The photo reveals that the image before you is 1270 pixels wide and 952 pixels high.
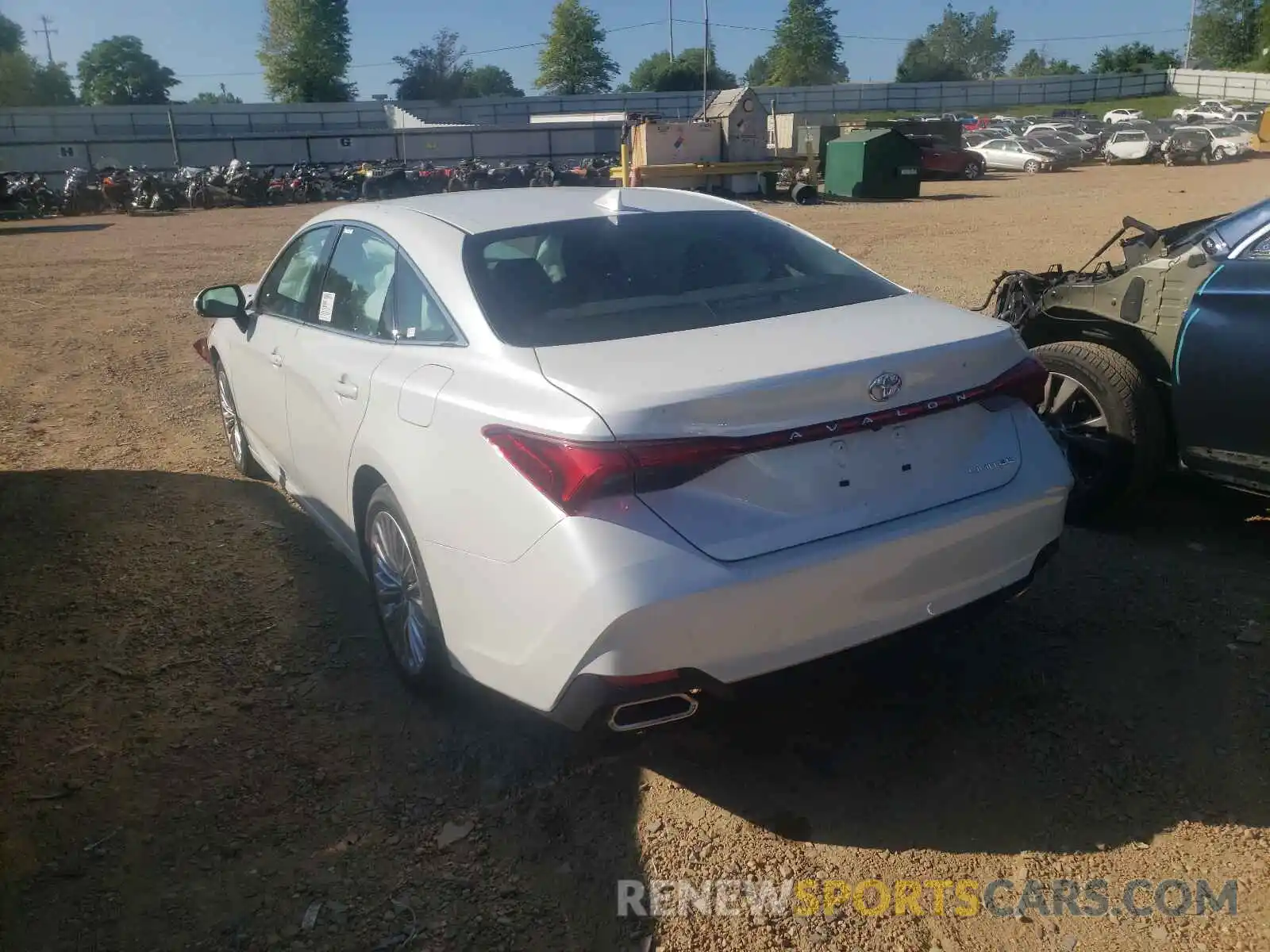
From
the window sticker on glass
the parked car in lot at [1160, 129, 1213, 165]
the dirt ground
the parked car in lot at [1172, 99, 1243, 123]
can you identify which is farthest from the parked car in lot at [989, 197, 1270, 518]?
the parked car in lot at [1172, 99, 1243, 123]

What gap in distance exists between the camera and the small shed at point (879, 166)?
2803 centimetres

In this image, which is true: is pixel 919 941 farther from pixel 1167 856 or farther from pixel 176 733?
pixel 176 733

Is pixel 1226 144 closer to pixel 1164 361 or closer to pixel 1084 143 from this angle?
pixel 1084 143

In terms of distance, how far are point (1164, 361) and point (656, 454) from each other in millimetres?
2918

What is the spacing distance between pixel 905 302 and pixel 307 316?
2.33 metres

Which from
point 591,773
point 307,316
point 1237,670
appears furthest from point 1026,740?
point 307,316

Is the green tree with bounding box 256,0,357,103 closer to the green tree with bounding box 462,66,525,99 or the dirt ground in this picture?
the green tree with bounding box 462,66,525,99

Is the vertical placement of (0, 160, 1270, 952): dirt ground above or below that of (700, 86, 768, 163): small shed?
below

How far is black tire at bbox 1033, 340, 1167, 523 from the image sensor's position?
4.25 metres

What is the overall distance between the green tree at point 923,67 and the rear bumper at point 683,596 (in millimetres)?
106122

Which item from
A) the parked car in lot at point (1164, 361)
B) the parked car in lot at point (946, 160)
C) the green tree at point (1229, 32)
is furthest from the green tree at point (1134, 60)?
the parked car in lot at point (1164, 361)

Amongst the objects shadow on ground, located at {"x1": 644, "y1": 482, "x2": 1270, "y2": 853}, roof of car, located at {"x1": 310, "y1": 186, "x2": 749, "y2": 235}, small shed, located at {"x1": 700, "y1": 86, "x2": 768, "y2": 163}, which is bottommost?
shadow on ground, located at {"x1": 644, "y1": 482, "x2": 1270, "y2": 853}

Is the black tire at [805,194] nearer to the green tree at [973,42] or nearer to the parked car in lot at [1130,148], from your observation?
the parked car in lot at [1130,148]

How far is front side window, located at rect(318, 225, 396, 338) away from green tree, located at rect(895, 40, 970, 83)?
345 ft
